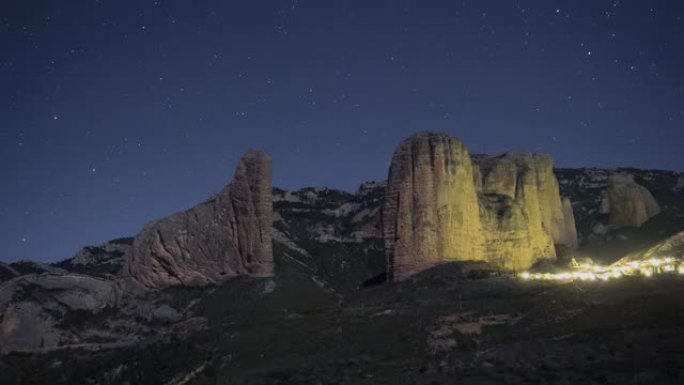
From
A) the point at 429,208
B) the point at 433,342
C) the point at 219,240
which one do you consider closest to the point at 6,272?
the point at 219,240

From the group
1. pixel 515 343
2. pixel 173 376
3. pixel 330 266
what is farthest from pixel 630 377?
pixel 330 266

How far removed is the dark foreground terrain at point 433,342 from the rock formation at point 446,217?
10.8ft

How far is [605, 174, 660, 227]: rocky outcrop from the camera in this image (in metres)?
120

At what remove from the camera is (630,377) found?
34.5 meters

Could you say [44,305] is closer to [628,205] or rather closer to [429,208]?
[429,208]

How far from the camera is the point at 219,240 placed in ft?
327

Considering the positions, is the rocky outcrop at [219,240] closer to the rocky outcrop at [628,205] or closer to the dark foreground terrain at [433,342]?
the dark foreground terrain at [433,342]

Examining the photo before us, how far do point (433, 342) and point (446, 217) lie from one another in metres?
29.3

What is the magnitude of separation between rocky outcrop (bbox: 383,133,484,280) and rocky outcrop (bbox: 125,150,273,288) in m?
21.7

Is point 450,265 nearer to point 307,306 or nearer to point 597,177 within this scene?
point 307,306

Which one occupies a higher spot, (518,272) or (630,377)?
(518,272)

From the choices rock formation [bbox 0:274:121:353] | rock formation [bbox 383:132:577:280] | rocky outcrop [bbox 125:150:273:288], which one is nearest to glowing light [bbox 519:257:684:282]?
rock formation [bbox 383:132:577:280]

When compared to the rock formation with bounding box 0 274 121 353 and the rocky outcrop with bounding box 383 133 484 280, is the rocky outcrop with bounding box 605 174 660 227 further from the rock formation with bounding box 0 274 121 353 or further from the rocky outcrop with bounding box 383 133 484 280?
the rock formation with bounding box 0 274 121 353

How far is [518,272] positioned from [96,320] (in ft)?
179
